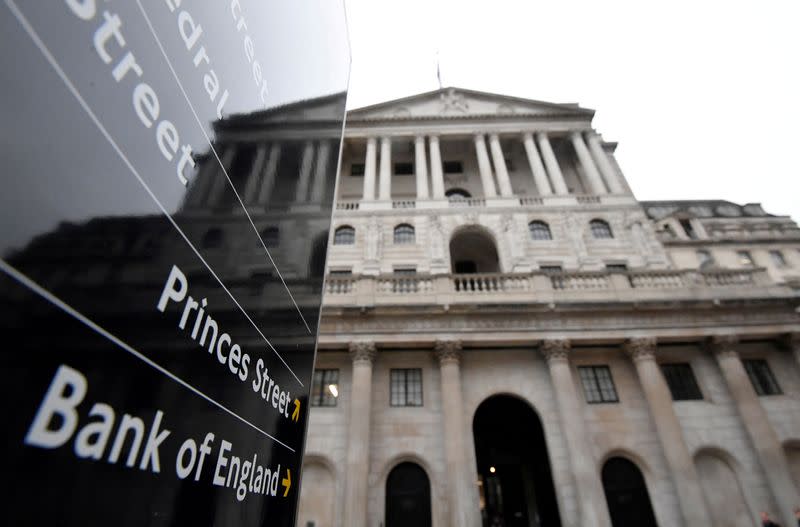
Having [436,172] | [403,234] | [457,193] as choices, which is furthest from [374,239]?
[457,193]

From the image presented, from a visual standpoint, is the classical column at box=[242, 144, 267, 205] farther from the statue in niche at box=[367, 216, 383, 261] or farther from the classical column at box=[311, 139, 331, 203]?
the statue in niche at box=[367, 216, 383, 261]

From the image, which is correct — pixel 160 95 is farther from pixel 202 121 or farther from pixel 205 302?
pixel 205 302

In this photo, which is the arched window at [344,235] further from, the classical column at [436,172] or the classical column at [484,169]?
the classical column at [484,169]

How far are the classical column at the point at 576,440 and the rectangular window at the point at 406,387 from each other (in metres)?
5.11

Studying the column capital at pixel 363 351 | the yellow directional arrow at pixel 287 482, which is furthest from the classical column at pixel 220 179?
the column capital at pixel 363 351

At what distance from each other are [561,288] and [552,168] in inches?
398

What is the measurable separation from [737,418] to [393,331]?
13.4m

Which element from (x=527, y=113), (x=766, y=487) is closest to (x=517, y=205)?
(x=527, y=113)

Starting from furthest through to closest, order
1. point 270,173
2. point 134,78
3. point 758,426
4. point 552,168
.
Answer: point 552,168 < point 758,426 < point 270,173 < point 134,78

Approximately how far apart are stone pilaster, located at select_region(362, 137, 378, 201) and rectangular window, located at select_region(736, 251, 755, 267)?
3336 centimetres

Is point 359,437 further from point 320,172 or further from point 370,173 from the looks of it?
point 370,173

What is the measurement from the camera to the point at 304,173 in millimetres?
3441

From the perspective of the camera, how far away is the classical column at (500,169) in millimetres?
22712

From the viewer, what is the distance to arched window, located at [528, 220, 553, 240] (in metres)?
21.0
